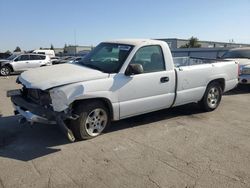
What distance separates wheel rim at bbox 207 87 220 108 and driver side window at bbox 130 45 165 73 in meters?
2.01

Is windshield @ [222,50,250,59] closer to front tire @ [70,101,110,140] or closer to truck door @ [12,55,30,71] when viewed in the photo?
front tire @ [70,101,110,140]

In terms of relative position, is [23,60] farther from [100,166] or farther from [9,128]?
[100,166]

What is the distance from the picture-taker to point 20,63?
21281 mm

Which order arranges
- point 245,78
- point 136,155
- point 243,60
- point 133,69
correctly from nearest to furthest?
point 136,155 → point 133,69 → point 245,78 → point 243,60

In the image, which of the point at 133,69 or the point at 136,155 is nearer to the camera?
the point at 136,155

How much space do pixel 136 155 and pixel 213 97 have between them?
12.6 ft

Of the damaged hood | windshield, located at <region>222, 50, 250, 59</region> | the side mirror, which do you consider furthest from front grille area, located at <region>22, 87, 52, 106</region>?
windshield, located at <region>222, 50, 250, 59</region>

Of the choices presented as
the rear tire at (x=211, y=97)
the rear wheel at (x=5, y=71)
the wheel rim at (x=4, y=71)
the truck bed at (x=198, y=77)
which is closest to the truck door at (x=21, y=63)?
the rear wheel at (x=5, y=71)

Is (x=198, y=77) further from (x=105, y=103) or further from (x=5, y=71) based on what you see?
(x=5, y=71)

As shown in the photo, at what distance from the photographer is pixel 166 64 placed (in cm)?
641

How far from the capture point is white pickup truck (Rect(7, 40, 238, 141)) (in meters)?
5.00

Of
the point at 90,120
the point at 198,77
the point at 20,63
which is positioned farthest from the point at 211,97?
the point at 20,63

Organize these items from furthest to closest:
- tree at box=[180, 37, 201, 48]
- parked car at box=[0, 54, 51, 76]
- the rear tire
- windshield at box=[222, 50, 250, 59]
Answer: tree at box=[180, 37, 201, 48]
parked car at box=[0, 54, 51, 76]
windshield at box=[222, 50, 250, 59]
the rear tire

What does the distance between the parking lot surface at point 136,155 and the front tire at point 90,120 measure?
161mm
